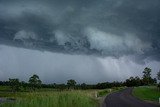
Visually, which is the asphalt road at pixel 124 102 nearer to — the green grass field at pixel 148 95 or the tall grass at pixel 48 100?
the green grass field at pixel 148 95

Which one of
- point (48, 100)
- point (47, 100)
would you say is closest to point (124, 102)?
point (48, 100)

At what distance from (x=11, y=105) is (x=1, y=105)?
55 cm

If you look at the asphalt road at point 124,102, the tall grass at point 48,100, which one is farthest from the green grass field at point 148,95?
the tall grass at point 48,100

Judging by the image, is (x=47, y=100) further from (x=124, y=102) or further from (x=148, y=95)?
(x=148, y=95)

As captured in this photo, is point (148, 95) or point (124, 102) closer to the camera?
point (124, 102)

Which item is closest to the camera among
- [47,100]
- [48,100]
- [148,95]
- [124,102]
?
[47,100]

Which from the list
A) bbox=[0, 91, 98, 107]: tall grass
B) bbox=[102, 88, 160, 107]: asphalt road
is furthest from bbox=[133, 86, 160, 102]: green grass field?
bbox=[0, 91, 98, 107]: tall grass

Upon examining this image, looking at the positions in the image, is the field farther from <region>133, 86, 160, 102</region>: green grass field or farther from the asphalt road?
<region>133, 86, 160, 102</region>: green grass field

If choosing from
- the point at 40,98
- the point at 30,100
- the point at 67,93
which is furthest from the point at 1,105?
the point at 67,93

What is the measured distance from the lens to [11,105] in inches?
671

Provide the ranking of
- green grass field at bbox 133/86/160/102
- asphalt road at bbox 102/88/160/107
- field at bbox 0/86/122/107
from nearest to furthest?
field at bbox 0/86/122/107 < asphalt road at bbox 102/88/160/107 < green grass field at bbox 133/86/160/102

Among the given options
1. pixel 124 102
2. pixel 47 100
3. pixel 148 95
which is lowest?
pixel 47 100

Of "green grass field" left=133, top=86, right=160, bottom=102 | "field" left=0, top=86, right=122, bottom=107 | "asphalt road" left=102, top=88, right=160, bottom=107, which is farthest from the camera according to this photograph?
"green grass field" left=133, top=86, right=160, bottom=102

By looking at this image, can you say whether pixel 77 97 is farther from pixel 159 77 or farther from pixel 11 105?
pixel 159 77
